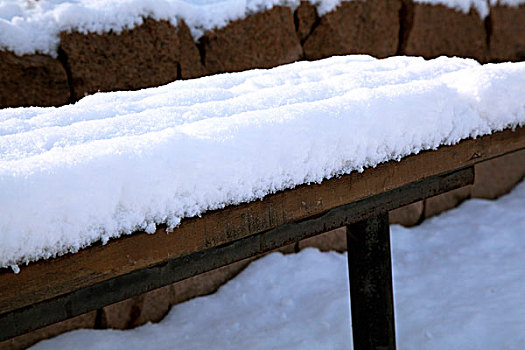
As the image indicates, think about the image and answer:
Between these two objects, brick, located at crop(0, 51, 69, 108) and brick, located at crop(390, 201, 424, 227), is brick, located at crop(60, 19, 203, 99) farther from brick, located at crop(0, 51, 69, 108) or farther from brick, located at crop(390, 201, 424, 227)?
brick, located at crop(390, 201, 424, 227)

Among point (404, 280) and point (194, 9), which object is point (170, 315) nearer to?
point (404, 280)

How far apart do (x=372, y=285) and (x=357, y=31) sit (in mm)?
1548

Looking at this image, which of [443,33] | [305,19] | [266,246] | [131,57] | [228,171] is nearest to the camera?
[228,171]

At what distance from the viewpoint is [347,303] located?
222 centimetres

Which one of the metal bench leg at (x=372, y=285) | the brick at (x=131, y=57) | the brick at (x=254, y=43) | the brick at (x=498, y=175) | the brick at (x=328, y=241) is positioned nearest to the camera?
the metal bench leg at (x=372, y=285)

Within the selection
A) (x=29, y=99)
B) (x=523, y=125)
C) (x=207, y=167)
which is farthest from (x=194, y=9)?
(x=207, y=167)

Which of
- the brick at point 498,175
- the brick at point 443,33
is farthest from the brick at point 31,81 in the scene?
the brick at point 498,175

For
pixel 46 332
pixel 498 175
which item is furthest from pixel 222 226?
pixel 498 175

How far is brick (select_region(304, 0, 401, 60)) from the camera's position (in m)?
2.50

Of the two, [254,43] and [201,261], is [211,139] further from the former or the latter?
[254,43]

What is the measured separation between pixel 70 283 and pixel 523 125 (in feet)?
3.27

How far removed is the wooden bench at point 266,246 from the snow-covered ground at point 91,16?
1.17 metres

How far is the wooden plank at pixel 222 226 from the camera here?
737mm

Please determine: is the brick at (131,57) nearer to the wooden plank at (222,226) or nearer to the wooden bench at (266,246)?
the wooden bench at (266,246)
